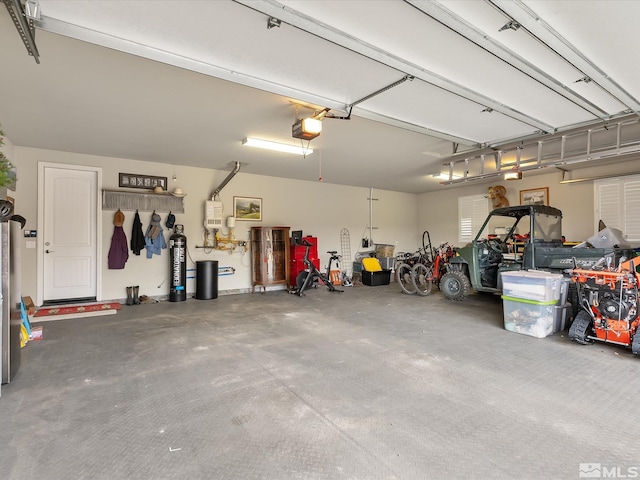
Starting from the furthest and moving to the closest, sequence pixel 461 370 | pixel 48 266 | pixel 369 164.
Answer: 1. pixel 369 164
2. pixel 48 266
3. pixel 461 370

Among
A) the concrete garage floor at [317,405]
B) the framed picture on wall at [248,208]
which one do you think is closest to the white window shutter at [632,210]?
the concrete garage floor at [317,405]

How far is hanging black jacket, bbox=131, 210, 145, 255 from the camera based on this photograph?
20.0ft

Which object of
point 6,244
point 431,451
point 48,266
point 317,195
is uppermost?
point 317,195

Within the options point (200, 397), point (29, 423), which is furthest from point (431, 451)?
point (29, 423)

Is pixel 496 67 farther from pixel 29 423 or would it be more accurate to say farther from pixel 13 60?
pixel 29 423

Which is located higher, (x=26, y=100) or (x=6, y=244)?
(x=26, y=100)

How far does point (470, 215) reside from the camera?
8906mm

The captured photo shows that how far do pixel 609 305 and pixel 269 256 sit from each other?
586 cm

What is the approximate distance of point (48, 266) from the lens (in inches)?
217

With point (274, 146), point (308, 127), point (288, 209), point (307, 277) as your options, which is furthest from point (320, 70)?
point (288, 209)

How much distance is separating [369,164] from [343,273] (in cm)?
319

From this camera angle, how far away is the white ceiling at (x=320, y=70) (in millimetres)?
2002

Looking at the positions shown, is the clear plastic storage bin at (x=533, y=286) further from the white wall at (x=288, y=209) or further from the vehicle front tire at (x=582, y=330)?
the white wall at (x=288, y=209)

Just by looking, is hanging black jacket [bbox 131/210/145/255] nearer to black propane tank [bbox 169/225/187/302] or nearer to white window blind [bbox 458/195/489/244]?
black propane tank [bbox 169/225/187/302]
